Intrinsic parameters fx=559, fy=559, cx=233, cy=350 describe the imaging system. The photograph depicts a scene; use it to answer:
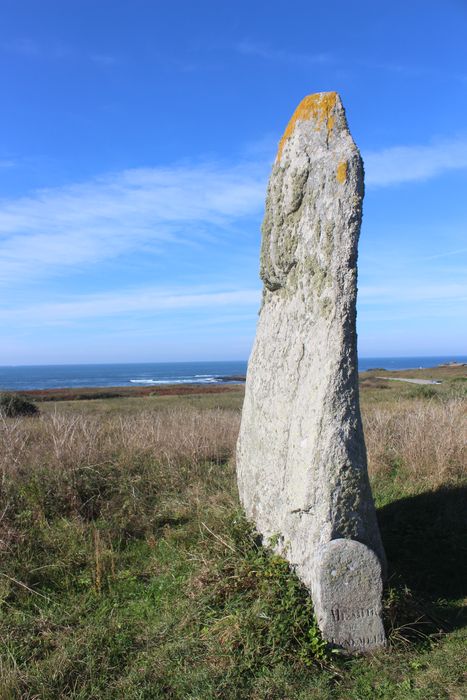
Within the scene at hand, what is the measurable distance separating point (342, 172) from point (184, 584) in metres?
4.22

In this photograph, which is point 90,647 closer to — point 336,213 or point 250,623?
point 250,623

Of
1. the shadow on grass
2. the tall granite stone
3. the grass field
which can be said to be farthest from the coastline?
the tall granite stone

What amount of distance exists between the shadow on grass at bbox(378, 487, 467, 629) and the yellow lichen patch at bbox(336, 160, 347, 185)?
12.3ft

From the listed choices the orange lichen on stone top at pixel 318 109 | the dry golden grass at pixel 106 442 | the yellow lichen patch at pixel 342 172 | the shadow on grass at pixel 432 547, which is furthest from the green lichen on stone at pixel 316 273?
the dry golden grass at pixel 106 442

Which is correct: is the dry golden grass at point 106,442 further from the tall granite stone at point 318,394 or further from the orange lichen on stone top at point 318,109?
the orange lichen on stone top at point 318,109

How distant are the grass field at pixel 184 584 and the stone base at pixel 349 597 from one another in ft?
0.42

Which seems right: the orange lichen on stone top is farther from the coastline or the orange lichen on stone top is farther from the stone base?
the coastline

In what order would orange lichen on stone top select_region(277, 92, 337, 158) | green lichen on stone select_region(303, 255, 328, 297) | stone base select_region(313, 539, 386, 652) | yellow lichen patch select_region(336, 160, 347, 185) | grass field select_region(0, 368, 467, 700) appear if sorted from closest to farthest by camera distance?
1. grass field select_region(0, 368, 467, 700)
2. stone base select_region(313, 539, 386, 652)
3. yellow lichen patch select_region(336, 160, 347, 185)
4. green lichen on stone select_region(303, 255, 328, 297)
5. orange lichen on stone top select_region(277, 92, 337, 158)

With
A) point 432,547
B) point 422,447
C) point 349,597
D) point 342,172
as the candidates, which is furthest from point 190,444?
point 342,172

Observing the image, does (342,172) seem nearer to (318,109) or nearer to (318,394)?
(318,109)

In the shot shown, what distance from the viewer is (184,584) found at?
5539mm

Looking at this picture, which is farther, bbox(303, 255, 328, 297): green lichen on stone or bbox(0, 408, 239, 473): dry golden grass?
bbox(0, 408, 239, 473): dry golden grass

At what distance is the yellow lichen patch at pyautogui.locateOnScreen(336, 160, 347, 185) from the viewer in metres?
5.03

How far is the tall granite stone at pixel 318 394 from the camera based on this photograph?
15.1 ft
